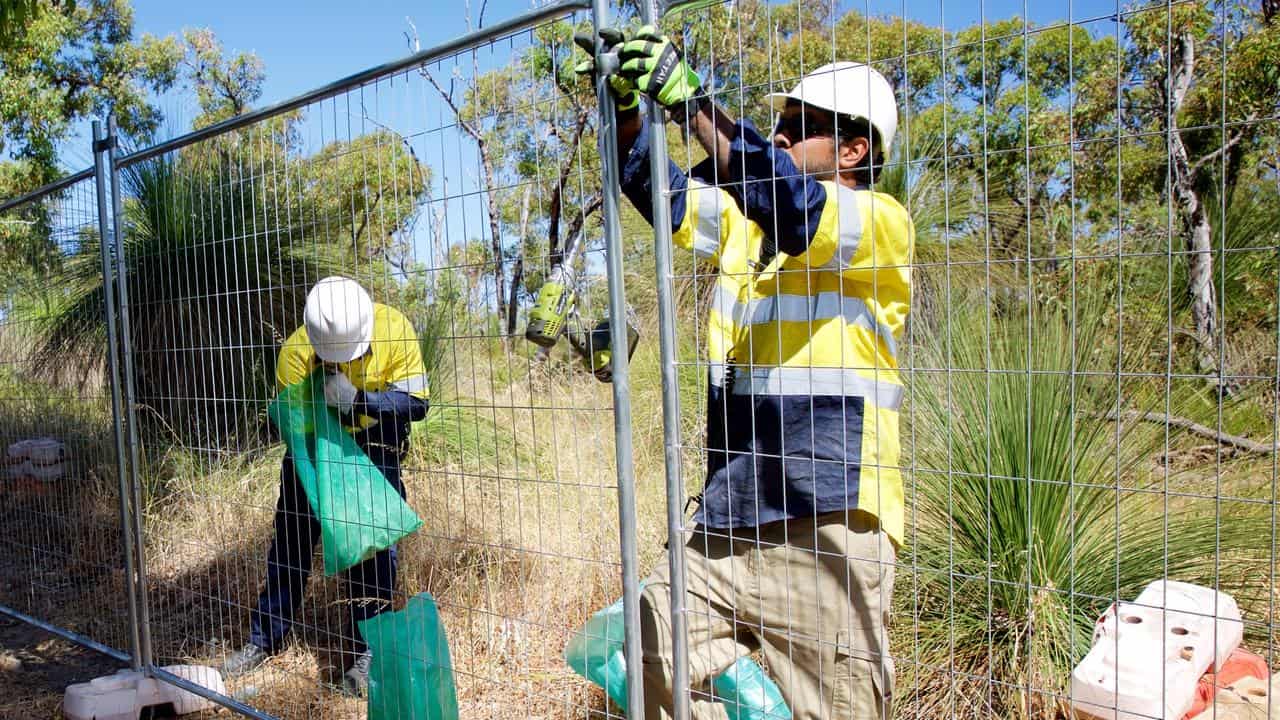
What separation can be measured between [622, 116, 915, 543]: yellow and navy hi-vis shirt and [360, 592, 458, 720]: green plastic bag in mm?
1028

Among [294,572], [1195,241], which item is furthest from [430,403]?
[1195,241]

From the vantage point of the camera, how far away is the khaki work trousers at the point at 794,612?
203 cm

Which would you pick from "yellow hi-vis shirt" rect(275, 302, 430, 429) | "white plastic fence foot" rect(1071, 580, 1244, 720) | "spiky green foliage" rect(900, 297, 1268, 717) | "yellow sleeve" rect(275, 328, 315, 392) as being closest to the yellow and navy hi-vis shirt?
"white plastic fence foot" rect(1071, 580, 1244, 720)

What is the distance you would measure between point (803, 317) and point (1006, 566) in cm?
155

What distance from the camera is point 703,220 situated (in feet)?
6.88

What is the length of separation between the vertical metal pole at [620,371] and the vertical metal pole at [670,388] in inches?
3.4

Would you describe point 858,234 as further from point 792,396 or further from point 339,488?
point 339,488

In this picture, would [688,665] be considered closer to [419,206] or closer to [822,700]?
[822,700]

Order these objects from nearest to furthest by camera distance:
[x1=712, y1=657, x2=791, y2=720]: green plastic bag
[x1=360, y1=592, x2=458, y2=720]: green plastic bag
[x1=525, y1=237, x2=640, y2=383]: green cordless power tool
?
[x1=525, y1=237, x2=640, y2=383]: green cordless power tool → [x1=712, y1=657, x2=791, y2=720]: green plastic bag → [x1=360, y1=592, x2=458, y2=720]: green plastic bag

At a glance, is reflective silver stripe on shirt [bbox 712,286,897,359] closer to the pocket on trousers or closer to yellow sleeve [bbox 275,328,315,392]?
the pocket on trousers

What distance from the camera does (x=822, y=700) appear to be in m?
2.05

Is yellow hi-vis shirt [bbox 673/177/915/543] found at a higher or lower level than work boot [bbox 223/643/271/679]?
higher

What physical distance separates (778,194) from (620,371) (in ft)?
1.79

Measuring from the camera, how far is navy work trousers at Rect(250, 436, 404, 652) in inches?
135
